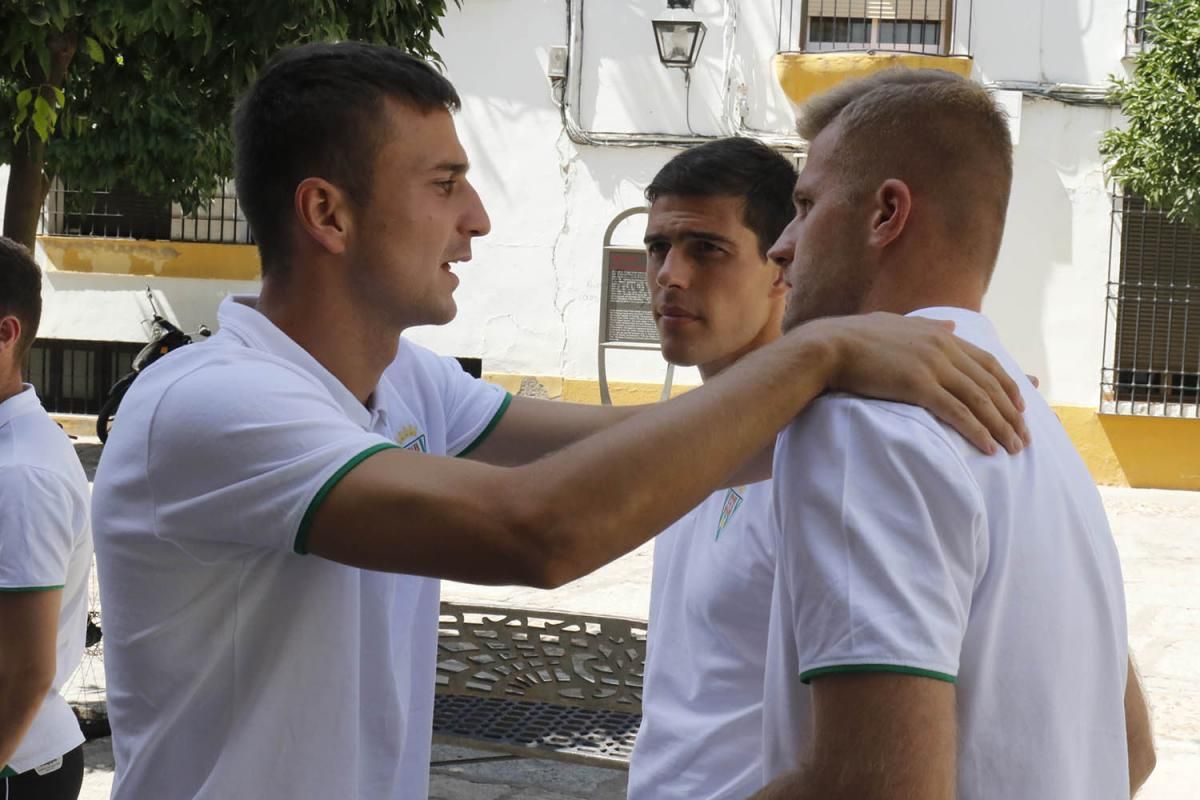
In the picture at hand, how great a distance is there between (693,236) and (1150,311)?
493 inches

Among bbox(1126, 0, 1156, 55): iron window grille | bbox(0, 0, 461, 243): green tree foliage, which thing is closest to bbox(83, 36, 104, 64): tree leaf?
bbox(0, 0, 461, 243): green tree foliage

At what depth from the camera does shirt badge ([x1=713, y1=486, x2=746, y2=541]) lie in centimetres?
226

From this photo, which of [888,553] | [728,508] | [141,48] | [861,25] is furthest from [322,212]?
[861,25]

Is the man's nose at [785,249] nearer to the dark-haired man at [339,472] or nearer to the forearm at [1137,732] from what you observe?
the dark-haired man at [339,472]

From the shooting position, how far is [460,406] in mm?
2531

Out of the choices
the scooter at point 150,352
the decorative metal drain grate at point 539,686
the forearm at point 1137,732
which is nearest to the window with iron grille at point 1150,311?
the scooter at point 150,352

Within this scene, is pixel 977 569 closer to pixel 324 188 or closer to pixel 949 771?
pixel 949 771

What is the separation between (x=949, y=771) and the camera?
1.33 meters

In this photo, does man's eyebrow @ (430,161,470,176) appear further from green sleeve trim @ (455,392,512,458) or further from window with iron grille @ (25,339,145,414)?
window with iron grille @ (25,339,145,414)

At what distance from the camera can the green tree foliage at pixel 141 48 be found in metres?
4.50

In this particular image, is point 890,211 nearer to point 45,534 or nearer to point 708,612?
point 708,612

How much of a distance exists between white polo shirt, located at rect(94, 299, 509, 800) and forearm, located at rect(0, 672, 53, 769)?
0.87 metres

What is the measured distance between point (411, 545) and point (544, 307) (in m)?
13.8

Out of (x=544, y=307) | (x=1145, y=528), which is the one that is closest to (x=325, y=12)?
(x=1145, y=528)
